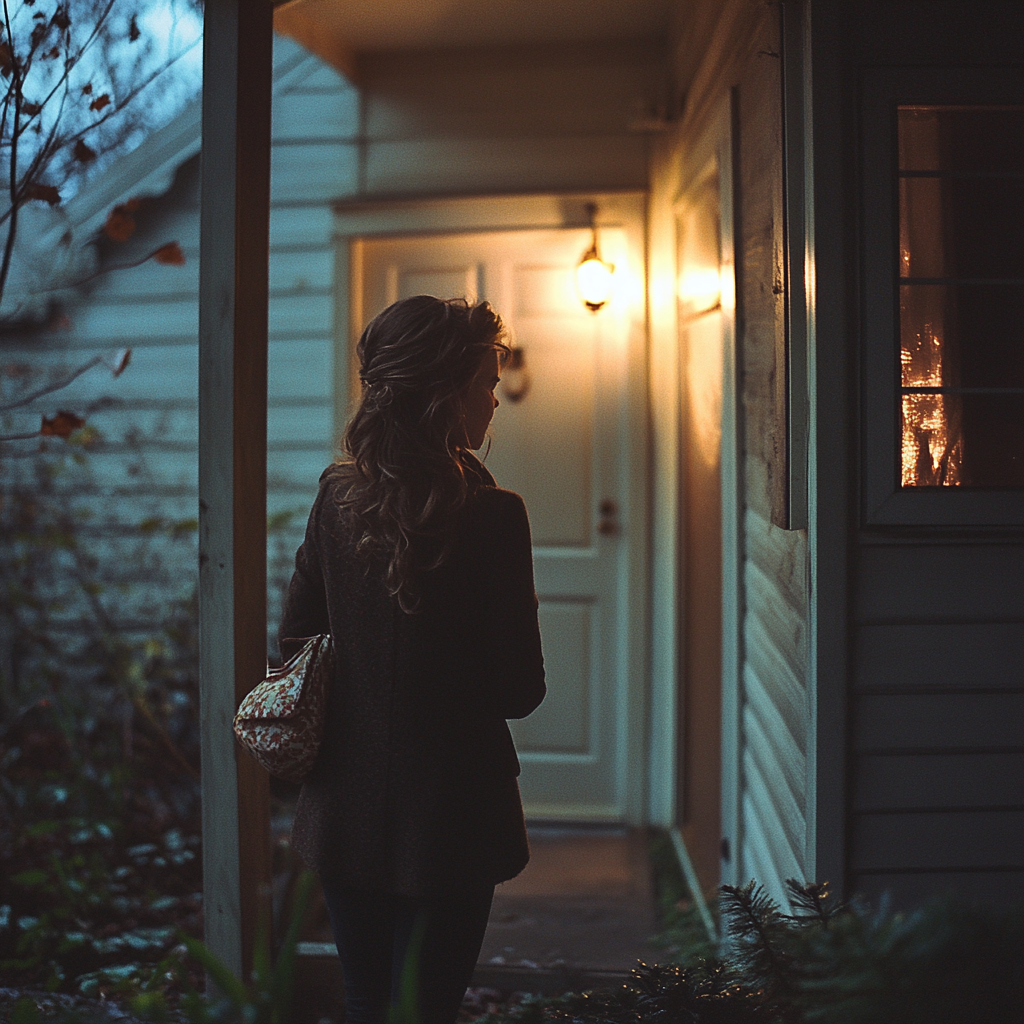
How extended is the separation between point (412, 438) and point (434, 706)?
0.43 metres

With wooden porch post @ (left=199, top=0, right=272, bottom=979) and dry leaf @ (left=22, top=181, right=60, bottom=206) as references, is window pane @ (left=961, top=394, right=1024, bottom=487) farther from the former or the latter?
dry leaf @ (left=22, top=181, right=60, bottom=206)

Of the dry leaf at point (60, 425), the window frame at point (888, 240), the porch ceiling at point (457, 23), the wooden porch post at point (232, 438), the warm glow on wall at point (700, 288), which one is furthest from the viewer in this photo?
the porch ceiling at point (457, 23)

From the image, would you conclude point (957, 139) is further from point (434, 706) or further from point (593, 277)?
point (593, 277)

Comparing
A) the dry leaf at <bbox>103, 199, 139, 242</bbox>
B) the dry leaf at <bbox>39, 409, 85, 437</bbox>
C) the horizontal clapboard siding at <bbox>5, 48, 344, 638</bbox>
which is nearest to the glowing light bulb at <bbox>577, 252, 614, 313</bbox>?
the horizontal clapboard siding at <bbox>5, 48, 344, 638</bbox>

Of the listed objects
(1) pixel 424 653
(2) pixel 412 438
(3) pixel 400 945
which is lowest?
(3) pixel 400 945

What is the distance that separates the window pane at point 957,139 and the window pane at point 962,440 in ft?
1.42

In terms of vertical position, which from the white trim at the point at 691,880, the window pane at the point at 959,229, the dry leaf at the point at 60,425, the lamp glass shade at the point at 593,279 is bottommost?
the white trim at the point at 691,880

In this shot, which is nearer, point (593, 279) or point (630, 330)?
point (593, 279)

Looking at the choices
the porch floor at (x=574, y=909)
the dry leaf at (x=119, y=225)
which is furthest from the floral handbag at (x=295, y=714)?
the dry leaf at (x=119, y=225)

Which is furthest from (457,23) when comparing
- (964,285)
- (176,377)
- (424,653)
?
(424,653)

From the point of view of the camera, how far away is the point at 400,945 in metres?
1.68

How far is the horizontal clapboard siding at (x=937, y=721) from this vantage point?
6.30ft

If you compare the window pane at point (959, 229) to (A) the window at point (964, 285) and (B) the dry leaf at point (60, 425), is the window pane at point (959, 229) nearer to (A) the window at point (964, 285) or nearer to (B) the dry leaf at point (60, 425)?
(A) the window at point (964, 285)

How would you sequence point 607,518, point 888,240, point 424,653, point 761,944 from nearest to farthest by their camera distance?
point 761,944
point 424,653
point 888,240
point 607,518
